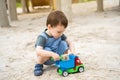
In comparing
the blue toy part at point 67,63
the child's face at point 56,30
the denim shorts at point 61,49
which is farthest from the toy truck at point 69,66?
the child's face at point 56,30

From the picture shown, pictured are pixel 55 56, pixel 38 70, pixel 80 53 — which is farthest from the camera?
pixel 80 53

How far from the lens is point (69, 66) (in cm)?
267

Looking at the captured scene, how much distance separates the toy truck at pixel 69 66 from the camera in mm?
2643

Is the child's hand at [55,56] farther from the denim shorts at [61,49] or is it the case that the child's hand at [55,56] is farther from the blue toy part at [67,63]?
the denim shorts at [61,49]

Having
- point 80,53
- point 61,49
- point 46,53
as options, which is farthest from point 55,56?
point 80,53

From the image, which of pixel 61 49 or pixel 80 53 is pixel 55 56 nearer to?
pixel 61 49

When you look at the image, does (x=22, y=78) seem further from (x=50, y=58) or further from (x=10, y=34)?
(x=10, y=34)

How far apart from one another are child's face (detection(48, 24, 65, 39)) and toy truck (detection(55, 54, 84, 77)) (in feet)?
0.76

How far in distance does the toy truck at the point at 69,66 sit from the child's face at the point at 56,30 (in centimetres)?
23

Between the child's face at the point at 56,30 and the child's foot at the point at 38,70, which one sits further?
the child's foot at the point at 38,70

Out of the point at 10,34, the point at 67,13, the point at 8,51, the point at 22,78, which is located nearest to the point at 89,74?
the point at 22,78

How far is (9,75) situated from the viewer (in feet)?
9.45

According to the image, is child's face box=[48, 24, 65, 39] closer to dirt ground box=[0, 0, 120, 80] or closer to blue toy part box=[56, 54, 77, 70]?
blue toy part box=[56, 54, 77, 70]

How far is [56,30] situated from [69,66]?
36cm
